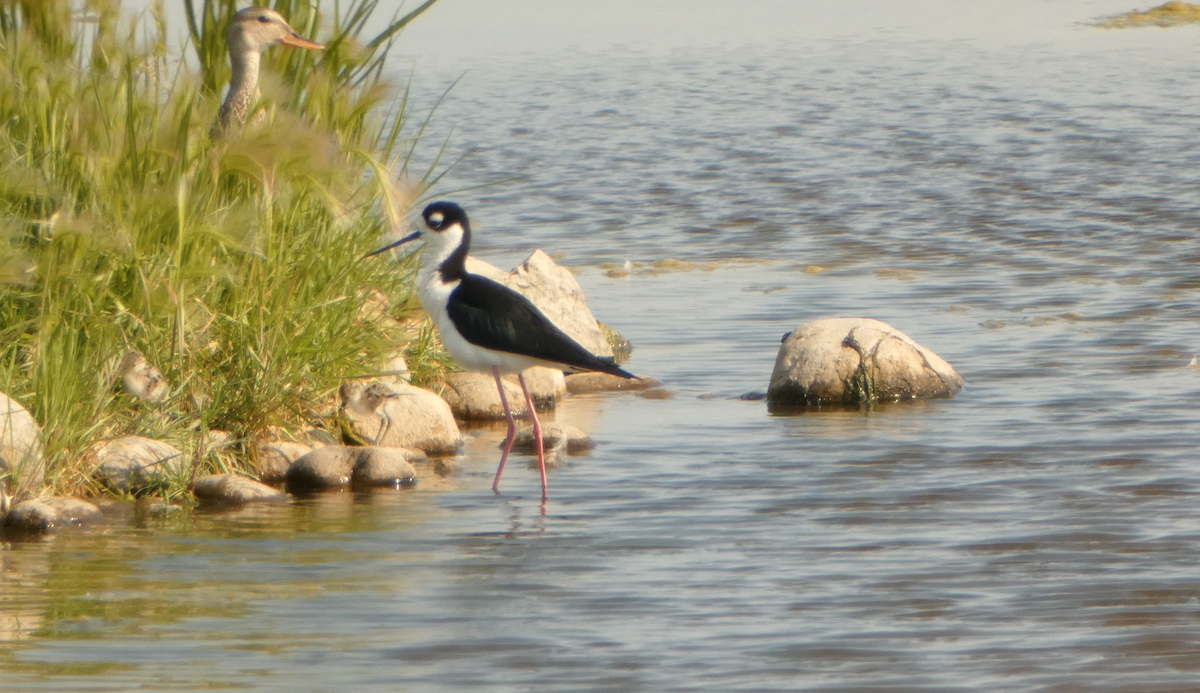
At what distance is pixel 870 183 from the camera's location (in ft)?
71.3

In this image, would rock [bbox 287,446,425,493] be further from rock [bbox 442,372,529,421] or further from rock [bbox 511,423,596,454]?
rock [bbox 442,372,529,421]

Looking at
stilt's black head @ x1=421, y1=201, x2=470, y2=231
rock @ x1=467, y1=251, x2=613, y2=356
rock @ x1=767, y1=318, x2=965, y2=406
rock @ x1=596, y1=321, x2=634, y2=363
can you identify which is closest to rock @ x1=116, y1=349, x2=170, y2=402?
stilt's black head @ x1=421, y1=201, x2=470, y2=231

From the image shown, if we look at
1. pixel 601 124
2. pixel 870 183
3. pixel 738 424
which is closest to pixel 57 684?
pixel 738 424

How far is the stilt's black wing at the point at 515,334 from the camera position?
8844 millimetres

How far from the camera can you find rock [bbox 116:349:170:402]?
842 cm

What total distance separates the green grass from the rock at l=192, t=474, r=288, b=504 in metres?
0.12

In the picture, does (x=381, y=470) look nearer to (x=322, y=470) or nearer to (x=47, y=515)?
(x=322, y=470)

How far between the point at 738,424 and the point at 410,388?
5.97 feet

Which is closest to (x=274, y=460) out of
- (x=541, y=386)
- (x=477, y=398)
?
(x=477, y=398)

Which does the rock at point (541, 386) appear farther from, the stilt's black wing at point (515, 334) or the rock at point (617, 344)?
the stilt's black wing at point (515, 334)

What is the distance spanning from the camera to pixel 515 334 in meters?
8.84

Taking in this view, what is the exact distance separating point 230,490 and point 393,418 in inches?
54.3

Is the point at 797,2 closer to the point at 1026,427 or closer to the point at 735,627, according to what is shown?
the point at 1026,427

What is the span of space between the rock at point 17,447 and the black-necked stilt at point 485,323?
6.95 feet
